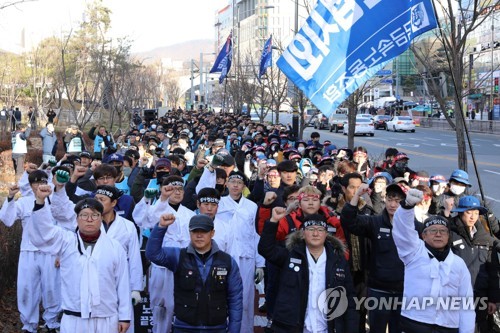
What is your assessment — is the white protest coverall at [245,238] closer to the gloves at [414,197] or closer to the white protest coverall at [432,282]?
the white protest coverall at [432,282]

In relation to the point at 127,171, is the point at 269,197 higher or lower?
higher

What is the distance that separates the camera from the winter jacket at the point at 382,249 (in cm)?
621

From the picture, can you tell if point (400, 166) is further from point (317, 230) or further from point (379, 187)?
point (317, 230)

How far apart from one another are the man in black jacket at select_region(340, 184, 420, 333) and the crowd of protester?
11 mm

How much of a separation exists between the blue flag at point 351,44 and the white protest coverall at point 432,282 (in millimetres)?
2733

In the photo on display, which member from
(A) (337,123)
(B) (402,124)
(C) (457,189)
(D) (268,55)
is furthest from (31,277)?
(B) (402,124)

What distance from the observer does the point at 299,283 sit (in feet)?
17.5

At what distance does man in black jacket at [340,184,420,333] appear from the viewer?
620 centimetres

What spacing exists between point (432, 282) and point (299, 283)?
979mm

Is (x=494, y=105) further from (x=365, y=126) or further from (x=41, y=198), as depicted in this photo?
(x=41, y=198)

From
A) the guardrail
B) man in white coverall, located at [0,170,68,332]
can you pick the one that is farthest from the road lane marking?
man in white coverall, located at [0,170,68,332]

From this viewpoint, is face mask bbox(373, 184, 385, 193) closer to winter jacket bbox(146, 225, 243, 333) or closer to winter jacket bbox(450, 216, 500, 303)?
winter jacket bbox(450, 216, 500, 303)

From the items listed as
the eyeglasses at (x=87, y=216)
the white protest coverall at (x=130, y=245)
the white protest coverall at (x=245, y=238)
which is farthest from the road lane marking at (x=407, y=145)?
the eyeglasses at (x=87, y=216)

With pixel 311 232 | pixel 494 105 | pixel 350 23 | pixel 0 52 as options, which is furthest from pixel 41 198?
pixel 494 105
